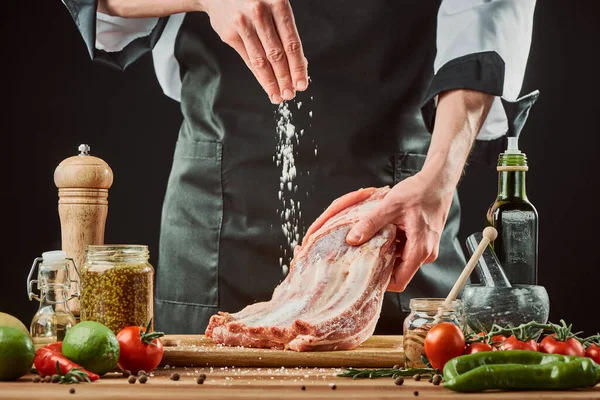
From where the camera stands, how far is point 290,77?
7.40 feet

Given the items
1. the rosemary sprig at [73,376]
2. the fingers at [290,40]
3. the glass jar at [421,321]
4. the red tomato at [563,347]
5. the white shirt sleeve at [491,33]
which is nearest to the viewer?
the rosemary sprig at [73,376]

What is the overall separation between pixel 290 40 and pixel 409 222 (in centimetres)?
58

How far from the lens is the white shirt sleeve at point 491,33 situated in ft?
8.81

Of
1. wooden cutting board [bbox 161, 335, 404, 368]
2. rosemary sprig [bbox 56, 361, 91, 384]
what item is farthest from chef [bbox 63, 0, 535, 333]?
rosemary sprig [bbox 56, 361, 91, 384]

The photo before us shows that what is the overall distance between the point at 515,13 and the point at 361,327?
47.2 inches

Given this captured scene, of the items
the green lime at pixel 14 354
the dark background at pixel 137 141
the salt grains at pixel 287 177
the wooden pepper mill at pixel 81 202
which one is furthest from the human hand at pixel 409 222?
the dark background at pixel 137 141

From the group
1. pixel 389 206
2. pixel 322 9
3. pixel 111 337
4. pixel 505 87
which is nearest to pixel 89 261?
pixel 111 337

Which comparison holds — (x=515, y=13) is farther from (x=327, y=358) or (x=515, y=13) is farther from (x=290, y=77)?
(x=327, y=358)

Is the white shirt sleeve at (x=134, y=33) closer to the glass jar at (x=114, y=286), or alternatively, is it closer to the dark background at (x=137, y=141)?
the dark background at (x=137, y=141)

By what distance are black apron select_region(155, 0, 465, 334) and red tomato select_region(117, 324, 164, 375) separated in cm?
105

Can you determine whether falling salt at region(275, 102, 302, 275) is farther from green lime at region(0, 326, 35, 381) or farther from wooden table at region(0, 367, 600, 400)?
green lime at region(0, 326, 35, 381)

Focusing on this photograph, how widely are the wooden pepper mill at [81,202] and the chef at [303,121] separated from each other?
2.30 feet

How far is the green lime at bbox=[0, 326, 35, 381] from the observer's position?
5.50 ft

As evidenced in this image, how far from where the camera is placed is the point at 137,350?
6.05 feet
